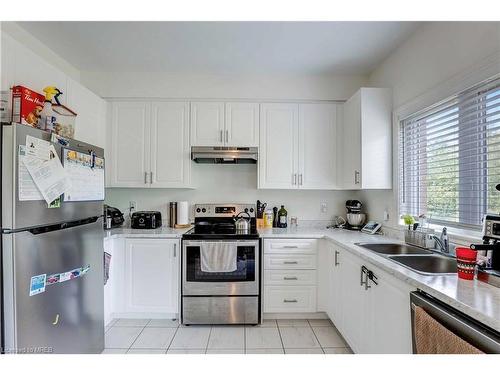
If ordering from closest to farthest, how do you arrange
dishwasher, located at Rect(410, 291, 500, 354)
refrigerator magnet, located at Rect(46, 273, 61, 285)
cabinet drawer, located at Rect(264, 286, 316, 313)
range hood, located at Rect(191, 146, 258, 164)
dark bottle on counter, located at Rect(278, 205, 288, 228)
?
dishwasher, located at Rect(410, 291, 500, 354)
refrigerator magnet, located at Rect(46, 273, 61, 285)
cabinet drawer, located at Rect(264, 286, 316, 313)
range hood, located at Rect(191, 146, 258, 164)
dark bottle on counter, located at Rect(278, 205, 288, 228)

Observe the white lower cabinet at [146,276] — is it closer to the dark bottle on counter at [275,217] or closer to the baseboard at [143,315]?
the baseboard at [143,315]

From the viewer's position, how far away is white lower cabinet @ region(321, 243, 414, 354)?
134 cm

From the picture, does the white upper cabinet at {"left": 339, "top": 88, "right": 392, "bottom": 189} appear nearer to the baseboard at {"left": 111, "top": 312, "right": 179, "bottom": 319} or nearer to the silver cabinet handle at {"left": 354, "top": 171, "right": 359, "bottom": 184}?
the silver cabinet handle at {"left": 354, "top": 171, "right": 359, "bottom": 184}

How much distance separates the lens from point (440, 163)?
1.93 meters

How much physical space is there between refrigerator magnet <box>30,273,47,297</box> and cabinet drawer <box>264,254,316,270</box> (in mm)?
1683

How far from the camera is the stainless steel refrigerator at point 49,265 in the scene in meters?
1.24

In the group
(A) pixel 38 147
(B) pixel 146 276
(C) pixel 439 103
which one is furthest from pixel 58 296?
(C) pixel 439 103

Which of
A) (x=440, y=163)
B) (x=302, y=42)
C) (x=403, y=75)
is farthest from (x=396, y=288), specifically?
(x=302, y=42)

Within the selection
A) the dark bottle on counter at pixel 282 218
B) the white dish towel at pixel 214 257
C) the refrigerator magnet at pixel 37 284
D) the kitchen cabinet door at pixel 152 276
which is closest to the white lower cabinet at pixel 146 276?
the kitchen cabinet door at pixel 152 276

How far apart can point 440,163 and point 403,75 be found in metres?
0.88

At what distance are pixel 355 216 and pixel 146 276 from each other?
2237 millimetres

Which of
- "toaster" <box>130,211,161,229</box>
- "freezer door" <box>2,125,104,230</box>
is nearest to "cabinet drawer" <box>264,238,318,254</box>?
"toaster" <box>130,211,161,229</box>

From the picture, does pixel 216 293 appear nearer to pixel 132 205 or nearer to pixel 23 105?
pixel 132 205
